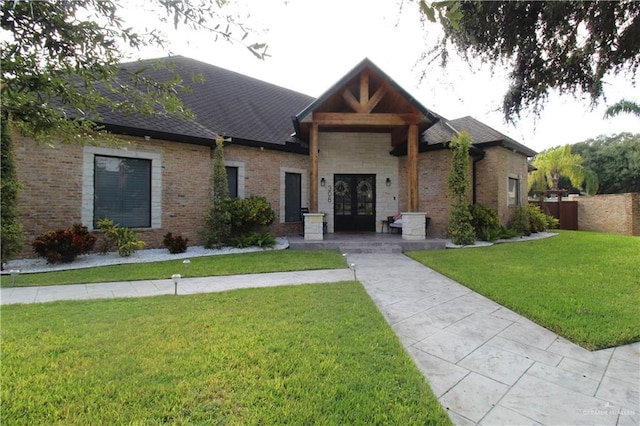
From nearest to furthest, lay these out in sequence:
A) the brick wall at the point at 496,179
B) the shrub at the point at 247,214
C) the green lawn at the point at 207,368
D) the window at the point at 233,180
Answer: the green lawn at the point at 207,368 → the shrub at the point at 247,214 → the window at the point at 233,180 → the brick wall at the point at 496,179

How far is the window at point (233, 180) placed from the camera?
1042cm

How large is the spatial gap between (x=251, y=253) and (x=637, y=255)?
34.7 ft

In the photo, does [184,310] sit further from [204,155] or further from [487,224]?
[487,224]

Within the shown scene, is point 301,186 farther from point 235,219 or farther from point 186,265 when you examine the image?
point 186,265

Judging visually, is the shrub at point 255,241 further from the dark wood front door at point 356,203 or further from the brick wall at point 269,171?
the dark wood front door at point 356,203

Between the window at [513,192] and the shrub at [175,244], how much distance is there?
41.7 ft

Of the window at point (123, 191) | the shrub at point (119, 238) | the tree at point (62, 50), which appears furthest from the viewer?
the window at point (123, 191)

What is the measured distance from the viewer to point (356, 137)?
12.2 m

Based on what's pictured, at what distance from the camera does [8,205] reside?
20.1 feet

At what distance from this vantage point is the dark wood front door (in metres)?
12.3

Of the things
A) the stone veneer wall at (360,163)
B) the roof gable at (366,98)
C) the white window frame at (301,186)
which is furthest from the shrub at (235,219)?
the roof gable at (366,98)

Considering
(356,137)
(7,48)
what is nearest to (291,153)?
(356,137)

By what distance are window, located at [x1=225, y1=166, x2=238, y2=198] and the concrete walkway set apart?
5.71 metres

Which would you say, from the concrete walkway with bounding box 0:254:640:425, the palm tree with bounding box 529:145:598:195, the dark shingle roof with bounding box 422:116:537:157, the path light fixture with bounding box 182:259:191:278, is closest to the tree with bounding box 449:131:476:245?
the dark shingle roof with bounding box 422:116:537:157
